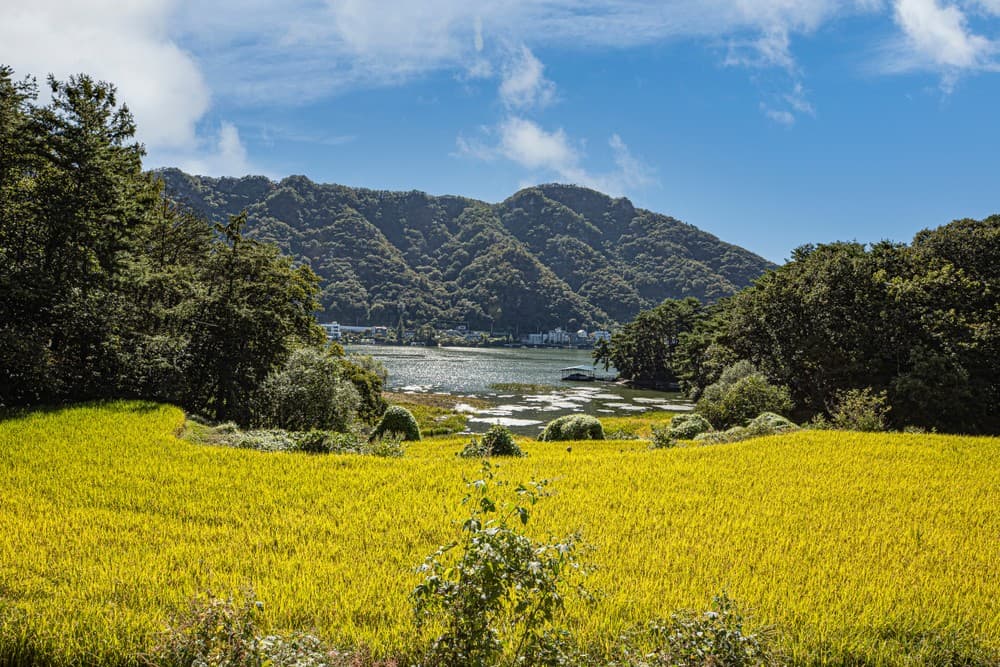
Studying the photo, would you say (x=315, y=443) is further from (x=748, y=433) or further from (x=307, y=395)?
(x=748, y=433)

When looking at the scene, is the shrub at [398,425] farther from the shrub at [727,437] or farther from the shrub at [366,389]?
the shrub at [727,437]

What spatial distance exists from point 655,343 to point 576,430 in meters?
58.0

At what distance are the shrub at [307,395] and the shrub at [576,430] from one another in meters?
9.92

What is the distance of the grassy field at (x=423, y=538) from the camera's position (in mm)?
5387

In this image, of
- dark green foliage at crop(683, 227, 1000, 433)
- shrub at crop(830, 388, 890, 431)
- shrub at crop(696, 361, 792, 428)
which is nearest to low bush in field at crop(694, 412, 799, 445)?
shrub at crop(830, 388, 890, 431)

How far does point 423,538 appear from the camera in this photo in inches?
303

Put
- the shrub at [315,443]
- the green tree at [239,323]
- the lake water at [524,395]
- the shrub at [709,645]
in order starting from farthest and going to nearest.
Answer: the lake water at [524,395] → the green tree at [239,323] → the shrub at [315,443] → the shrub at [709,645]

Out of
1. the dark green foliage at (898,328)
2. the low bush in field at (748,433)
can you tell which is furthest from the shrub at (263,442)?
the dark green foliage at (898,328)

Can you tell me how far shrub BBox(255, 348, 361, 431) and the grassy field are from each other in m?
7.51

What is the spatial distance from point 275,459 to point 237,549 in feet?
19.3

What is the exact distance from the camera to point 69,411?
15945 millimetres

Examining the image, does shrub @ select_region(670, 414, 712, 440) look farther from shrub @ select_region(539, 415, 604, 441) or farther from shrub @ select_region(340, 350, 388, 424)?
shrub @ select_region(340, 350, 388, 424)

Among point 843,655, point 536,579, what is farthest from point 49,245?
point 843,655

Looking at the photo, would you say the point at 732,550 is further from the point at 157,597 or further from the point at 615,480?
the point at 157,597
